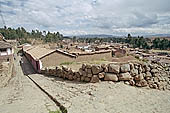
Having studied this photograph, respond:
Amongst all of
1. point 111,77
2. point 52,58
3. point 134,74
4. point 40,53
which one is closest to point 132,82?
point 134,74

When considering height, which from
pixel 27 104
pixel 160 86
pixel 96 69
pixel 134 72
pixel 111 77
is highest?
pixel 96 69

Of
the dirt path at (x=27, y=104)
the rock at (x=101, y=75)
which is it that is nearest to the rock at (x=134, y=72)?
the rock at (x=101, y=75)

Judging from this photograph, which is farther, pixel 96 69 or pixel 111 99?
pixel 96 69

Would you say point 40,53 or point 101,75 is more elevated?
point 40,53

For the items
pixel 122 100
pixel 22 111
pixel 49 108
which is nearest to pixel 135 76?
pixel 122 100

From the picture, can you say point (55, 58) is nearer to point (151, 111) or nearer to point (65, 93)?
point (65, 93)

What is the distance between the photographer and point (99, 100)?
6.60 meters

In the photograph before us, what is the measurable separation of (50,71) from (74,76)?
3.95 metres

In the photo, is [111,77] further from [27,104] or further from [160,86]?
[27,104]

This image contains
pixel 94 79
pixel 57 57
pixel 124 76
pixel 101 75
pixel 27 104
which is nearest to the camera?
pixel 27 104

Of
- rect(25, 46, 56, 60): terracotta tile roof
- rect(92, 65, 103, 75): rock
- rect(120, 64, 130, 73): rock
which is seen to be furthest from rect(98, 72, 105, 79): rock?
rect(25, 46, 56, 60): terracotta tile roof

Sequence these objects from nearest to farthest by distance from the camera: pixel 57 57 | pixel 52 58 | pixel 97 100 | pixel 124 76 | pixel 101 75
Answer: pixel 97 100 → pixel 124 76 → pixel 101 75 → pixel 52 58 → pixel 57 57

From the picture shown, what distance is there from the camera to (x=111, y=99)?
6.66 metres

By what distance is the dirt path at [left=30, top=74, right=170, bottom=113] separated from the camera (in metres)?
5.85
